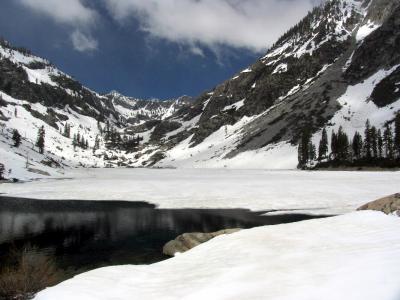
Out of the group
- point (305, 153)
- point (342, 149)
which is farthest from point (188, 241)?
point (305, 153)

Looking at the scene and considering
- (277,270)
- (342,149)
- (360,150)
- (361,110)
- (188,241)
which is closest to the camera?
(277,270)

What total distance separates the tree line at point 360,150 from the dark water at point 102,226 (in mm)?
Answer: 83894

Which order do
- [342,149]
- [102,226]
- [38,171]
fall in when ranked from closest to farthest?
[102,226] < [38,171] < [342,149]

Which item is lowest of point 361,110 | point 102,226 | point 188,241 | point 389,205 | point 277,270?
point 102,226

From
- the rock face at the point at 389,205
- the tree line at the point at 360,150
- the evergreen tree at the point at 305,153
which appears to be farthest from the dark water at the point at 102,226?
the evergreen tree at the point at 305,153

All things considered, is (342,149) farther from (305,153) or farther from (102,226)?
(102,226)

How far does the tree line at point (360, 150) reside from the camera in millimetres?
Answer: 114625

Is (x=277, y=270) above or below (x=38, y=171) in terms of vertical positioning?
below

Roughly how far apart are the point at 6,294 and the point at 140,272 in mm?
4597

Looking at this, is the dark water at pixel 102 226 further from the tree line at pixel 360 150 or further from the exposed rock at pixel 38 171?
the tree line at pixel 360 150

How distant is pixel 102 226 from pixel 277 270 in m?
25.9

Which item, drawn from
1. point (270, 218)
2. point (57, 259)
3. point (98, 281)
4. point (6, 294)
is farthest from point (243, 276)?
point (270, 218)

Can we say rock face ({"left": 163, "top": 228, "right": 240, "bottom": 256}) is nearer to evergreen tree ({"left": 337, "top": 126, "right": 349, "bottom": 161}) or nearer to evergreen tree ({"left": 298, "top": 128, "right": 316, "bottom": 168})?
evergreen tree ({"left": 337, "top": 126, "right": 349, "bottom": 161})

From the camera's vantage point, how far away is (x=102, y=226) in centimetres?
3459
